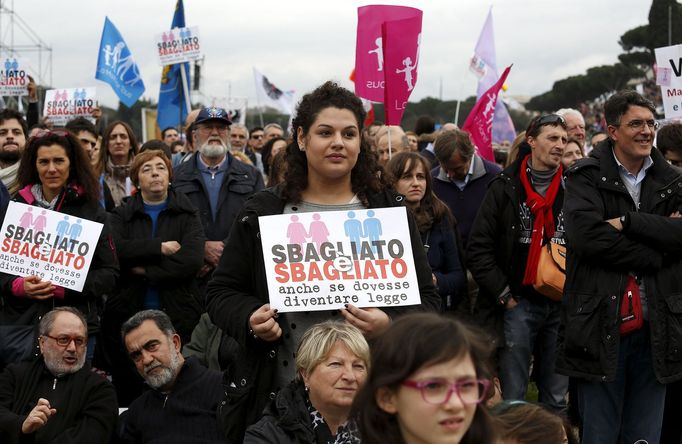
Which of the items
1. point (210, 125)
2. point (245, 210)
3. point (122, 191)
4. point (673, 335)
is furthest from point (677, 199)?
point (122, 191)

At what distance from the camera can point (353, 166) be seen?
396 centimetres

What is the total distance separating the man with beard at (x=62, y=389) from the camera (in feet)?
18.2

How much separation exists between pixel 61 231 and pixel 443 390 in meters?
4.22

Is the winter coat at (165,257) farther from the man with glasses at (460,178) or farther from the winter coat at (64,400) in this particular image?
the man with glasses at (460,178)

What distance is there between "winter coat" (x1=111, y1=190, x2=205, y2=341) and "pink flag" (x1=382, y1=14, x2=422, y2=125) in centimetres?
164

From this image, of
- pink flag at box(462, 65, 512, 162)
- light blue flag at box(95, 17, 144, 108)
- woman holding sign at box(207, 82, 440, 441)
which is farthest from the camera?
light blue flag at box(95, 17, 144, 108)

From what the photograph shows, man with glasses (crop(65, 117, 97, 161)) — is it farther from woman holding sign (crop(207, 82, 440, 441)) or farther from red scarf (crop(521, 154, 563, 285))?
woman holding sign (crop(207, 82, 440, 441))

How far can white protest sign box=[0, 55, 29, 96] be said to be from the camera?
11.1 m

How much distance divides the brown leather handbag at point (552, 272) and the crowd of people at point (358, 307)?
0.01 metres

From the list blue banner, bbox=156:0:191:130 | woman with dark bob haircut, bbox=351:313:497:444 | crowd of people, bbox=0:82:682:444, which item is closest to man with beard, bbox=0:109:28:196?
crowd of people, bbox=0:82:682:444

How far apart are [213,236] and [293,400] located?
380 centimetres

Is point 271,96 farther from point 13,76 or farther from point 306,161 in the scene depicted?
point 306,161

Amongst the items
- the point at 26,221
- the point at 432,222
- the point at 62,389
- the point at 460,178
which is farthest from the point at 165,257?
the point at 460,178

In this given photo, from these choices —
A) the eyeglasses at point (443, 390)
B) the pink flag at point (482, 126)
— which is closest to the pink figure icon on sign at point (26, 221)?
the eyeglasses at point (443, 390)
